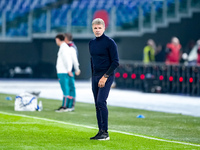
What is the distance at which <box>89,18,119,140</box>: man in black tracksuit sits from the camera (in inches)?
384

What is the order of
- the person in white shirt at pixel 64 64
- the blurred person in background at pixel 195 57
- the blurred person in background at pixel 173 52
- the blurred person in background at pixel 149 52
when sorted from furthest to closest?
the blurred person in background at pixel 149 52 → the blurred person in background at pixel 173 52 → the blurred person in background at pixel 195 57 → the person in white shirt at pixel 64 64

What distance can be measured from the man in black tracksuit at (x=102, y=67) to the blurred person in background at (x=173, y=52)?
15.2 meters

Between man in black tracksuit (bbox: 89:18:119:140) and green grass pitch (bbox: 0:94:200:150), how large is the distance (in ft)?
1.25

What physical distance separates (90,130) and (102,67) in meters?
1.73

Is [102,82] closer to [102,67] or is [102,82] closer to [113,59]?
[102,67]

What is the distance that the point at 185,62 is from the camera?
2495 cm

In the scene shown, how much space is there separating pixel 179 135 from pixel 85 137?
1883 mm

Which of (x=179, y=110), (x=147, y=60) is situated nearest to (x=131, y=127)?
(x=179, y=110)

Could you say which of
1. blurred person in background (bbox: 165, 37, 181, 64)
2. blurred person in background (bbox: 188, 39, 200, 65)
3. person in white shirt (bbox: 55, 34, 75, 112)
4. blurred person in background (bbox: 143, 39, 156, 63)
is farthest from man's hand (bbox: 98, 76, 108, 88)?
blurred person in background (bbox: 143, 39, 156, 63)

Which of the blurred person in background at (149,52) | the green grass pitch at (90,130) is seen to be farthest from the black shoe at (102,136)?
the blurred person in background at (149,52)

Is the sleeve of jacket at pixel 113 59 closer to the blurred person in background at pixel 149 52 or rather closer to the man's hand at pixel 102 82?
the man's hand at pixel 102 82

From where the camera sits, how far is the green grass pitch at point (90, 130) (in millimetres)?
9359

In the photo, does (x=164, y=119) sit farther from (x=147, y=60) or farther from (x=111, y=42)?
(x=147, y=60)

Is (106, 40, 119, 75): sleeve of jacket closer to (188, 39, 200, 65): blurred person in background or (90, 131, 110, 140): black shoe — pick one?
(90, 131, 110, 140): black shoe
